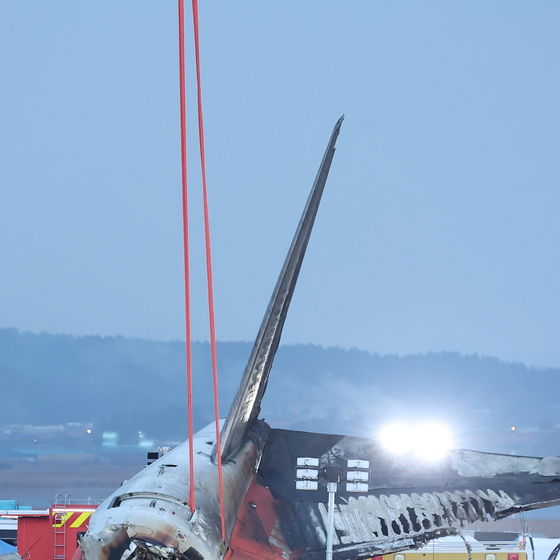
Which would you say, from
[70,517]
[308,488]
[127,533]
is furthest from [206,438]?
[70,517]

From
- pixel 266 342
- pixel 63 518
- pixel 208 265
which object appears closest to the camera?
pixel 208 265

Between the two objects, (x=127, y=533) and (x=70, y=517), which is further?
(x=70, y=517)

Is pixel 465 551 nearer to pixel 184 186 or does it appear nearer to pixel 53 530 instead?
pixel 53 530

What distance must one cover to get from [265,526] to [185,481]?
1.57m

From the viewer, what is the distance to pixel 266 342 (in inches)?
456

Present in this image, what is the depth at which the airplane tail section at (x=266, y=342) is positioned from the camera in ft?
37.1

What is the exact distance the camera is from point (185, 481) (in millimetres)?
9383

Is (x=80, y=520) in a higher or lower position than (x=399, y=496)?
higher

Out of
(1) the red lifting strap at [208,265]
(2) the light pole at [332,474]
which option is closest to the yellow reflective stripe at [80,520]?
(2) the light pole at [332,474]

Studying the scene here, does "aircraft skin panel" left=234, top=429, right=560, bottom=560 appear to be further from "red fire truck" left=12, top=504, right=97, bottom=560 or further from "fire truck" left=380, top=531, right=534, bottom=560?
"fire truck" left=380, top=531, right=534, bottom=560

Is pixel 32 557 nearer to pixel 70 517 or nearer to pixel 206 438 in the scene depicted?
pixel 70 517

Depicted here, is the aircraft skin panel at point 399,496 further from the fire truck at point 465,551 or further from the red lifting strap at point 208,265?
the fire truck at point 465,551

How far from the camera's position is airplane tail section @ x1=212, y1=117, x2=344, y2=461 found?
37.1 ft

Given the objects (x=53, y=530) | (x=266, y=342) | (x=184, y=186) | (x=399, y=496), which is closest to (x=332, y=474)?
(x=399, y=496)
